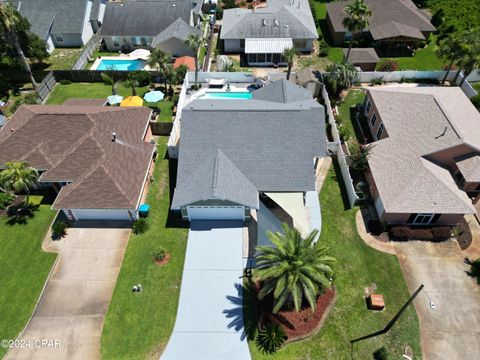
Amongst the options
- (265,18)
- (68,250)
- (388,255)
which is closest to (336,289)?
(388,255)

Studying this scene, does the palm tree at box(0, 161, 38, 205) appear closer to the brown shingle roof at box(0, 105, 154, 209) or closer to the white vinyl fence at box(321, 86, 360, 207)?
the brown shingle roof at box(0, 105, 154, 209)

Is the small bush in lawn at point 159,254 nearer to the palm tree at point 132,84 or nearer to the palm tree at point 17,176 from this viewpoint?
the palm tree at point 17,176

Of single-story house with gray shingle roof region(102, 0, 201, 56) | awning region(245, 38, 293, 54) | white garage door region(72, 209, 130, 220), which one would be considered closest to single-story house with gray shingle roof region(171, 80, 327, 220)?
white garage door region(72, 209, 130, 220)

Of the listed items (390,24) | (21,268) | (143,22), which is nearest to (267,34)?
(390,24)

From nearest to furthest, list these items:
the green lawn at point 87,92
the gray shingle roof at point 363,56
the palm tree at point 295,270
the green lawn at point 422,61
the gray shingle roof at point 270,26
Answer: the palm tree at point 295,270, the green lawn at point 87,92, the gray shingle roof at point 363,56, the green lawn at point 422,61, the gray shingle roof at point 270,26

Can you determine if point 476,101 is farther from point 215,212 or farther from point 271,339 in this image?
point 271,339

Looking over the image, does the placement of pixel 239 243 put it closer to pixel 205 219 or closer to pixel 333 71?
pixel 205 219

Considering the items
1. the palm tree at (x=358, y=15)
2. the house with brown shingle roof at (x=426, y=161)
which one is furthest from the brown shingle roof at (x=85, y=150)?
the palm tree at (x=358, y=15)

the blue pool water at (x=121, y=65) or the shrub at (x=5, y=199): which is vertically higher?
the blue pool water at (x=121, y=65)
